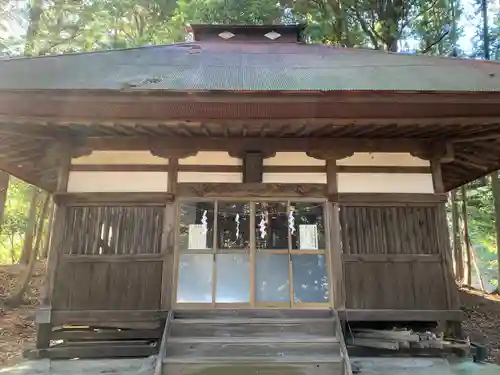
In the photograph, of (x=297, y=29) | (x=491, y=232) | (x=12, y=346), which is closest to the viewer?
(x=12, y=346)

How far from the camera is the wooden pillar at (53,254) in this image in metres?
4.96

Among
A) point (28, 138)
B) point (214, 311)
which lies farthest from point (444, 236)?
point (28, 138)

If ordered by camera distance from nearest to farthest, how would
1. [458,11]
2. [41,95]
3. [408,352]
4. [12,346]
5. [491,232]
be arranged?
[41,95] → [408,352] → [12,346] → [458,11] → [491,232]

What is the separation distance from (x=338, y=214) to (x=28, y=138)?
442cm

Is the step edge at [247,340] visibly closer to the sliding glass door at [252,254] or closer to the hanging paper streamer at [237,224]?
the sliding glass door at [252,254]

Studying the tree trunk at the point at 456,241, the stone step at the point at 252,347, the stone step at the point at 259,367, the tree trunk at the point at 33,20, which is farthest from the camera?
the tree trunk at the point at 456,241

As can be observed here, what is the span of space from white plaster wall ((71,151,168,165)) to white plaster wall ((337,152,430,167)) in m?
2.75

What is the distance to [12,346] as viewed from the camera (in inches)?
296

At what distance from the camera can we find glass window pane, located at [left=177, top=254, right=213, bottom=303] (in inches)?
205

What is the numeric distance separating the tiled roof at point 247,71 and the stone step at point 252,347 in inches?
118

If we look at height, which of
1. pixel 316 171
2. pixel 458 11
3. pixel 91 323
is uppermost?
pixel 458 11

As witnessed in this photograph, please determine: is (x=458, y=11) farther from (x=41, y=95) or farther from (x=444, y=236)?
(x=41, y=95)

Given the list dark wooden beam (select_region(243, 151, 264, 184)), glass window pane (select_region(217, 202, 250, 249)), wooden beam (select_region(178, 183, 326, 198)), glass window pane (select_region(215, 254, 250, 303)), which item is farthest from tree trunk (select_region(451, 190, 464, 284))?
glass window pane (select_region(215, 254, 250, 303))

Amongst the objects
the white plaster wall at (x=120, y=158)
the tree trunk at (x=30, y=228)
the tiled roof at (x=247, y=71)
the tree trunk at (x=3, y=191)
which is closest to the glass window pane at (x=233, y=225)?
the white plaster wall at (x=120, y=158)
